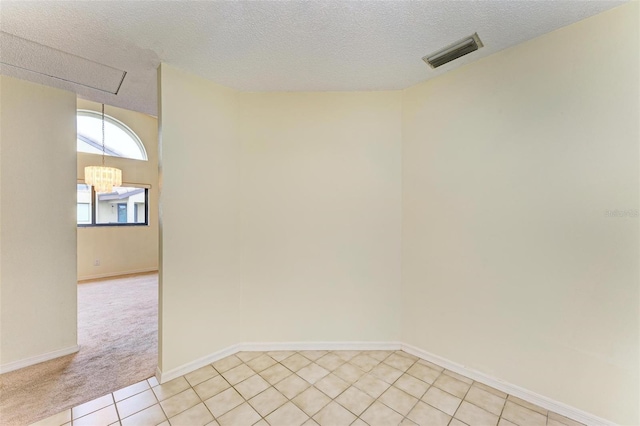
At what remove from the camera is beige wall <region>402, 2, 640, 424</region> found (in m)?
1.51

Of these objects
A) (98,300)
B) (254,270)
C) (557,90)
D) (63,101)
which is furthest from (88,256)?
(557,90)

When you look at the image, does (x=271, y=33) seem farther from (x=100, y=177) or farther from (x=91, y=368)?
(x=100, y=177)

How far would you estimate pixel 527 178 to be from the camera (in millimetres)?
1804

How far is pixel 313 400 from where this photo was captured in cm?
180

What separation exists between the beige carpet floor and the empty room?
0.02m

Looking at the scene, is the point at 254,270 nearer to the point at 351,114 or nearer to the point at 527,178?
the point at 351,114

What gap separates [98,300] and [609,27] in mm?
6193

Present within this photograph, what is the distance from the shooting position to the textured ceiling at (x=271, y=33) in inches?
58.2

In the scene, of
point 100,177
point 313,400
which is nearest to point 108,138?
point 100,177

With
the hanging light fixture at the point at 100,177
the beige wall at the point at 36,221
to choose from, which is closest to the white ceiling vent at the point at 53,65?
the beige wall at the point at 36,221

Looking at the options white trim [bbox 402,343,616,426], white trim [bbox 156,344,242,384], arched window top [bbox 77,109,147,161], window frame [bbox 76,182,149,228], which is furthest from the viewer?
window frame [bbox 76,182,149,228]

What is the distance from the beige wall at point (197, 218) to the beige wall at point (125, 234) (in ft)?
14.0

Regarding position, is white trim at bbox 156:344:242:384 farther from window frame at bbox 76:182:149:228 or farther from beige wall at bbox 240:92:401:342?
window frame at bbox 76:182:149:228

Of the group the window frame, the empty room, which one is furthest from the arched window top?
the empty room
